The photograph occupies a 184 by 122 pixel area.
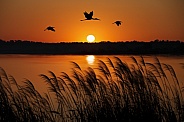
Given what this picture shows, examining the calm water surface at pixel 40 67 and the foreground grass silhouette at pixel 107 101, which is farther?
the calm water surface at pixel 40 67

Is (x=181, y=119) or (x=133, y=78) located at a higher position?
(x=133, y=78)

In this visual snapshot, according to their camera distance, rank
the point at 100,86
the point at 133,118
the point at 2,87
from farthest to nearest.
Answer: the point at 100,86, the point at 2,87, the point at 133,118

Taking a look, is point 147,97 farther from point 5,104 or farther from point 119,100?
point 5,104

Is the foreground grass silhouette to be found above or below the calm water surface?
above

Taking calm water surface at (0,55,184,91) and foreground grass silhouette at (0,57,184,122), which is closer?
foreground grass silhouette at (0,57,184,122)

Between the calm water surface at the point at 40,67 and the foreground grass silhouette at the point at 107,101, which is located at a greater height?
the foreground grass silhouette at the point at 107,101

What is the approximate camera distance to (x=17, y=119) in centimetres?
791

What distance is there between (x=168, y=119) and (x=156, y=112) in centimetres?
37

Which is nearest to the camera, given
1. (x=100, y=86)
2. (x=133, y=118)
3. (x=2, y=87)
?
(x=133, y=118)

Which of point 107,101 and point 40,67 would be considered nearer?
point 107,101

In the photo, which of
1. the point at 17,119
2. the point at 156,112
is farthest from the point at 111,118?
the point at 17,119

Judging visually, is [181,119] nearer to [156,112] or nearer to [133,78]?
[156,112]

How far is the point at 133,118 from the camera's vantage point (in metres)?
7.62

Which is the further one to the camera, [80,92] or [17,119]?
[80,92]
